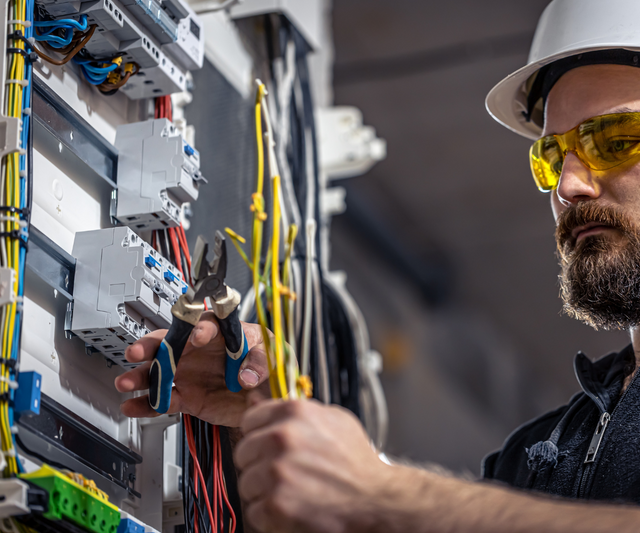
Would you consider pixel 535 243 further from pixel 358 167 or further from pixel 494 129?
pixel 358 167

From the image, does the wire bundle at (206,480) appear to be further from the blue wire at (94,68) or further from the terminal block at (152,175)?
the blue wire at (94,68)

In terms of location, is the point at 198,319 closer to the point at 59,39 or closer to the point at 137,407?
the point at 137,407

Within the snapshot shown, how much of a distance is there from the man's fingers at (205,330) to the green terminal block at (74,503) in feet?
0.76

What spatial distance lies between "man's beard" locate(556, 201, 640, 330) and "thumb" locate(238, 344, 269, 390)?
692mm

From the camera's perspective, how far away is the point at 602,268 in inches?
61.2

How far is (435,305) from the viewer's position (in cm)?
760

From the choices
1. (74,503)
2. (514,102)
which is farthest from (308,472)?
(514,102)

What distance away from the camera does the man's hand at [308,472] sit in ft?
2.82

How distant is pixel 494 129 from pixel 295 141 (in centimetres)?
387

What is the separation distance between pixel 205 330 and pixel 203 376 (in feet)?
0.59

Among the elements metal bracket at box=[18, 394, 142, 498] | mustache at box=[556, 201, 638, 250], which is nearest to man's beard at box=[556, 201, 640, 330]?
mustache at box=[556, 201, 638, 250]

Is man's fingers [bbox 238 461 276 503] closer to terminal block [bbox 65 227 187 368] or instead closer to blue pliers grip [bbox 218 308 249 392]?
blue pliers grip [bbox 218 308 249 392]

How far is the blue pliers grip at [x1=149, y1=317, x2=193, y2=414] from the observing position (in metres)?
1.16

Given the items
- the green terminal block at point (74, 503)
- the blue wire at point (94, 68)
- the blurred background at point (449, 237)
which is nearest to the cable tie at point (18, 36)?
the blue wire at point (94, 68)
